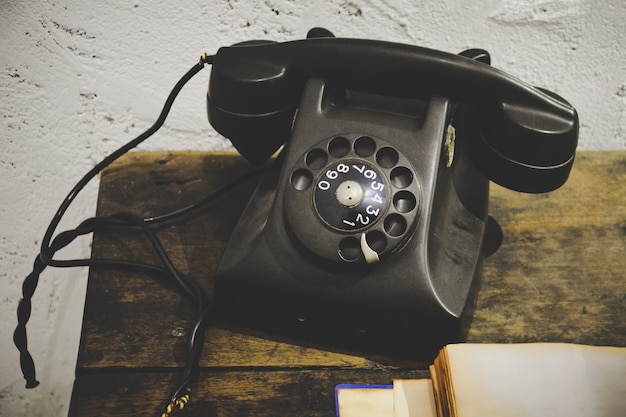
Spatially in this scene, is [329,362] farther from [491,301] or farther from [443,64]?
[443,64]

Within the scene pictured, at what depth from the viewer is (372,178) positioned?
61 cm

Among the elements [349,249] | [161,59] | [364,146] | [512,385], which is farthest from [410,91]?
[161,59]

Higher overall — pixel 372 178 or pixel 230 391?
pixel 372 178

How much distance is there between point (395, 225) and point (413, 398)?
6.3 inches

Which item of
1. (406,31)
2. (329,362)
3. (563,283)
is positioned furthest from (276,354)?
(406,31)

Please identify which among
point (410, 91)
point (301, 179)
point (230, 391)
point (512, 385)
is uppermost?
point (410, 91)

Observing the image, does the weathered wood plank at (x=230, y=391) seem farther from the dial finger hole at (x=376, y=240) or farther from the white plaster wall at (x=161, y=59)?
the white plaster wall at (x=161, y=59)

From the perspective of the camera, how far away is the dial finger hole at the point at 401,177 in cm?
61

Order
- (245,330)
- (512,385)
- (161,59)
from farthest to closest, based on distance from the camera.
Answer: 1. (161,59)
2. (245,330)
3. (512,385)

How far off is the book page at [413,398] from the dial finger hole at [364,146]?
222 mm

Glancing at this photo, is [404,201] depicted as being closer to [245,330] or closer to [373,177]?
[373,177]

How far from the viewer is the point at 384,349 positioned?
2.07ft

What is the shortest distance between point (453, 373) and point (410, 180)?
0.18 metres

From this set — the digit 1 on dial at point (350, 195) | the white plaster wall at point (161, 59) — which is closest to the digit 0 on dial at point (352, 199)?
the digit 1 on dial at point (350, 195)
